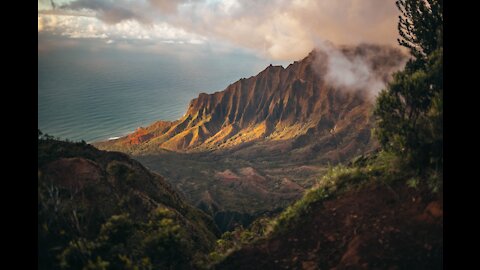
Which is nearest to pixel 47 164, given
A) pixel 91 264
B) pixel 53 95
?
pixel 91 264

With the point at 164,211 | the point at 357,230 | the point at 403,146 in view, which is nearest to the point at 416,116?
the point at 403,146

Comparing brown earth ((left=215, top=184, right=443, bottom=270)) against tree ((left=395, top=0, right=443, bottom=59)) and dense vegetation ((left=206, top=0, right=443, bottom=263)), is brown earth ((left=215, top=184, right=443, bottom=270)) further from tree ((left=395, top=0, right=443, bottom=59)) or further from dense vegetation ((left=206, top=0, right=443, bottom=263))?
tree ((left=395, top=0, right=443, bottom=59))

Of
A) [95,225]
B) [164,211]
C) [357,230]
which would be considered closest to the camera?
[357,230]

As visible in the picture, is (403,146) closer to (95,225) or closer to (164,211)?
(164,211)

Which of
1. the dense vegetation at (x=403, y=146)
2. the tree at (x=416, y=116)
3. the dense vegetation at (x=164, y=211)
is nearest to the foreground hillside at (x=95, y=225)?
the dense vegetation at (x=164, y=211)

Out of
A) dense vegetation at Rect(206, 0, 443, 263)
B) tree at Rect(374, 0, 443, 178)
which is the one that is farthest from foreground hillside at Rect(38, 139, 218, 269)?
tree at Rect(374, 0, 443, 178)
